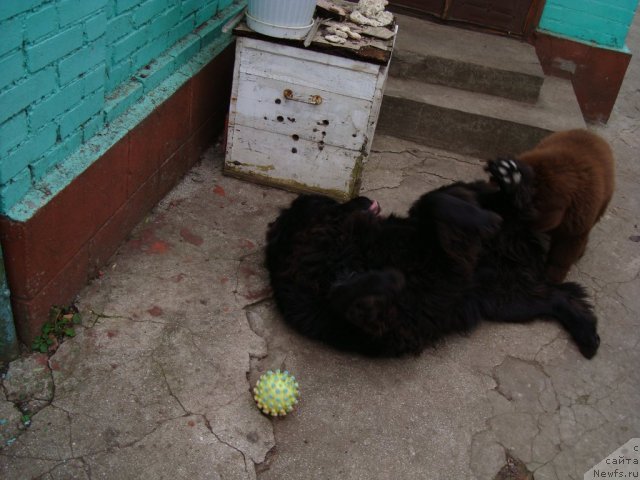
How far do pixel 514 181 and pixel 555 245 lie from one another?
620 mm

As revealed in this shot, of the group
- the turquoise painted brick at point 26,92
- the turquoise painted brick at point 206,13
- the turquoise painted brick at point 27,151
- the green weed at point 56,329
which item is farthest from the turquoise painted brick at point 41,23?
the turquoise painted brick at point 206,13

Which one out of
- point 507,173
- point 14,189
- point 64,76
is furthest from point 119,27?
point 507,173

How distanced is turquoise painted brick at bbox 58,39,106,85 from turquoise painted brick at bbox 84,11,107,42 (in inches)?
1.4

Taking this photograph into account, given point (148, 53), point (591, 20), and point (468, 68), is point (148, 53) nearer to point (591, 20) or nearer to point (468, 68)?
point (468, 68)

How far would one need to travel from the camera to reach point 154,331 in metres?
2.96

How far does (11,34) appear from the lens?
2188 mm

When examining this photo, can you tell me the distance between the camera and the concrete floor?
8.18ft

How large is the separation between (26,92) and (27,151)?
241 mm

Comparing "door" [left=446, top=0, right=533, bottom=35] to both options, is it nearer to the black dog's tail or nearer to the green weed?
the black dog's tail

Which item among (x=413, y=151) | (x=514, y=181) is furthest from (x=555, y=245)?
(x=413, y=151)

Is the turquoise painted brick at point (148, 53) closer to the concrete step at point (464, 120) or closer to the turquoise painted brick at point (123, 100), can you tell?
the turquoise painted brick at point (123, 100)

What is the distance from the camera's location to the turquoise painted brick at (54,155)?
2568 millimetres

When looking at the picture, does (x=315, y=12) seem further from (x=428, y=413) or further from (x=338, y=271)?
(x=428, y=413)

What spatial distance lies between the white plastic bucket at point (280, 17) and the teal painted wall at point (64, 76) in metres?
0.50
